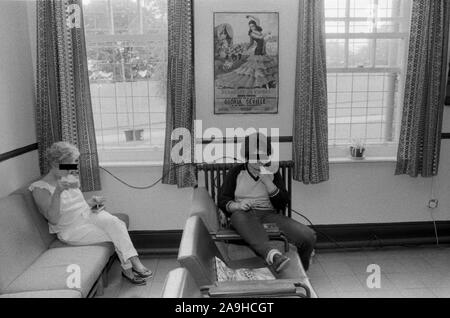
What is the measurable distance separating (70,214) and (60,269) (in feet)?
1.67

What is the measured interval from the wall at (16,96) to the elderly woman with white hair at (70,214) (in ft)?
0.87

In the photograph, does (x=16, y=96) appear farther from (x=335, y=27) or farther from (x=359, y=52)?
(x=359, y=52)

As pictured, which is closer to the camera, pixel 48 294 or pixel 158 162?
pixel 48 294

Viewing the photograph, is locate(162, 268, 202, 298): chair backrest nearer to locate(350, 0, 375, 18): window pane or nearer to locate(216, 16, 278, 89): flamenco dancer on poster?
locate(216, 16, 278, 89): flamenco dancer on poster

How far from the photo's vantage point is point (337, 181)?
337 centimetres

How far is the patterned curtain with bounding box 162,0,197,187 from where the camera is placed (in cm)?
302

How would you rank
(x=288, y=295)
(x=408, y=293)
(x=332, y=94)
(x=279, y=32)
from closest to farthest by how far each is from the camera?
1. (x=288, y=295)
2. (x=408, y=293)
3. (x=279, y=32)
4. (x=332, y=94)

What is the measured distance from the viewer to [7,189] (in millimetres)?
2693

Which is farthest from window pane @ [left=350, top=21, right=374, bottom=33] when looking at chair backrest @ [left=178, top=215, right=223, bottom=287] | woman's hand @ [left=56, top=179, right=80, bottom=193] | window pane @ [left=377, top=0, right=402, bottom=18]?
woman's hand @ [left=56, top=179, right=80, bottom=193]

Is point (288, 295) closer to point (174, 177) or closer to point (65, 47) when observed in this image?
point (174, 177)

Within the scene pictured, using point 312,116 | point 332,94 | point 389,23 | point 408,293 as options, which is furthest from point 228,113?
point 408,293

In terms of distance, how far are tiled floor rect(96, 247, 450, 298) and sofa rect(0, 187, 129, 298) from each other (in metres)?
0.35

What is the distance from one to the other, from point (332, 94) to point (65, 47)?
2.11m

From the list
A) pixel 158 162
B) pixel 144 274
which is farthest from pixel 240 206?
pixel 158 162
